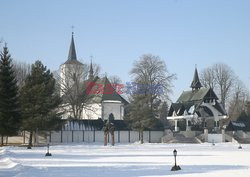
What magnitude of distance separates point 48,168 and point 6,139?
1295 inches

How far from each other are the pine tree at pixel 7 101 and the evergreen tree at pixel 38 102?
3.32 ft

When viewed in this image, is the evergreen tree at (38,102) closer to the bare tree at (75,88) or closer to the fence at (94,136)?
the fence at (94,136)

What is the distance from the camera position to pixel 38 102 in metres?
40.7

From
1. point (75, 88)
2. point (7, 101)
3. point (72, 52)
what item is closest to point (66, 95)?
point (75, 88)

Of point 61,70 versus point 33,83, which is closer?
point 33,83

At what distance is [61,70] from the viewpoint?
6519 cm

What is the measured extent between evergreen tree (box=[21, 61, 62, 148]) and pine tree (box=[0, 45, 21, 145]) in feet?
3.32

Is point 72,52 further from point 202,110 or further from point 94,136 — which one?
point 94,136

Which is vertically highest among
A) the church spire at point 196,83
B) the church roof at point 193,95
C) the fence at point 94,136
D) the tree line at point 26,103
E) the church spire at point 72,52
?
the church spire at point 72,52

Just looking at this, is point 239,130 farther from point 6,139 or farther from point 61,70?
point 6,139

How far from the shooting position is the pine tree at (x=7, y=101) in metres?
40.2

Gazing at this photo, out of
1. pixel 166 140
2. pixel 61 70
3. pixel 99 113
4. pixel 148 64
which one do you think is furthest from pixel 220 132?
pixel 61 70

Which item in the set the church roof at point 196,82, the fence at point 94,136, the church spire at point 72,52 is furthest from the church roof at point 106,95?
the church spire at point 72,52
